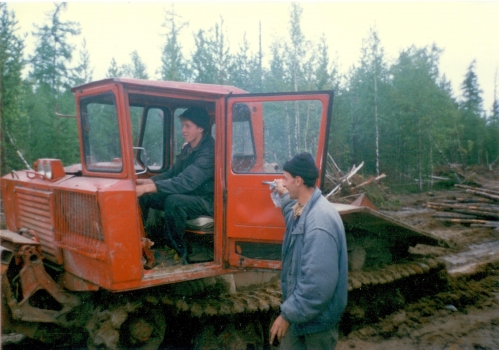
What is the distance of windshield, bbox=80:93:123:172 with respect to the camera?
4004mm

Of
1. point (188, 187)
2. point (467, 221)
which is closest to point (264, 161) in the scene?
point (188, 187)

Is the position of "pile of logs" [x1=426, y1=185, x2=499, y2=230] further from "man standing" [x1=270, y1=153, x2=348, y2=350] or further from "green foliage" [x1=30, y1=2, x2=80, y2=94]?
"green foliage" [x1=30, y1=2, x2=80, y2=94]

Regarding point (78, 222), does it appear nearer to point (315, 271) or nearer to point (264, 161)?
point (264, 161)

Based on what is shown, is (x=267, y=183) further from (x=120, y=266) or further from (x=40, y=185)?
(x=40, y=185)

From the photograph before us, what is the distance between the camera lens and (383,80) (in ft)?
101

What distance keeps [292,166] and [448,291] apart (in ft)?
16.2

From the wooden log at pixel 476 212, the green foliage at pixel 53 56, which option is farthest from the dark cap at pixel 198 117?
the green foliage at pixel 53 56

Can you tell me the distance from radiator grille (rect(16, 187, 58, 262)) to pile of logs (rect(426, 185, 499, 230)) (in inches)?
424

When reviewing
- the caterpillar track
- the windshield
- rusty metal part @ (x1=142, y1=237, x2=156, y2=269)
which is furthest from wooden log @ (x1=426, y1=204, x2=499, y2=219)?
the windshield

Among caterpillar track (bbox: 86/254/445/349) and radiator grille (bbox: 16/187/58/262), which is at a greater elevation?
radiator grille (bbox: 16/187/58/262)

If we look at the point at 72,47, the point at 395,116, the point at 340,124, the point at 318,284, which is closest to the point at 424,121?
the point at 395,116

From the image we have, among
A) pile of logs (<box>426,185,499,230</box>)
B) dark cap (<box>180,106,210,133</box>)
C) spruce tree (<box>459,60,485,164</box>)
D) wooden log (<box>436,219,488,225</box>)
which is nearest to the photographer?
dark cap (<box>180,106,210,133</box>)

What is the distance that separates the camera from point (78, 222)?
3.87 meters

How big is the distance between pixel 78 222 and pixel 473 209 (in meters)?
11.5
